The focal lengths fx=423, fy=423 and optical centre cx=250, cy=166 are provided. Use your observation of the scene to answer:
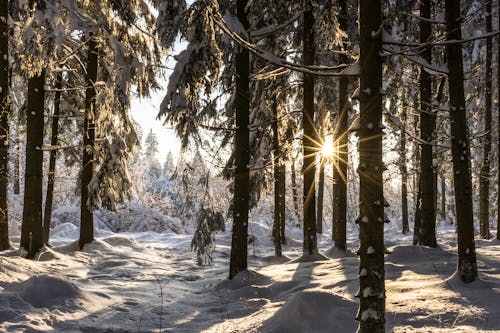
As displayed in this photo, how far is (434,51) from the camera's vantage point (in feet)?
44.0

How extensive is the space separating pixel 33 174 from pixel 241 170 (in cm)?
525

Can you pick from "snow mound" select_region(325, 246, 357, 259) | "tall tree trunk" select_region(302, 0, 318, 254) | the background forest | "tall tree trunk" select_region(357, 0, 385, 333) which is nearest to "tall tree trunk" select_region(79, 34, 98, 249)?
the background forest

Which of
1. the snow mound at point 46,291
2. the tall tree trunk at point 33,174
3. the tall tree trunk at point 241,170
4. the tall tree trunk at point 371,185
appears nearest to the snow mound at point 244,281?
the tall tree trunk at point 241,170

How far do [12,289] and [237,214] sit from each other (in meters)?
4.34

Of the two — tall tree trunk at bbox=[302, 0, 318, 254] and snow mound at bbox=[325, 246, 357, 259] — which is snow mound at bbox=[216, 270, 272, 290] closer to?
tall tree trunk at bbox=[302, 0, 318, 254]

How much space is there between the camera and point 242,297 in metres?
8.02

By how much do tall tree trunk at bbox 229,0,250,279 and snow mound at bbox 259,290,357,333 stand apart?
10.5ft

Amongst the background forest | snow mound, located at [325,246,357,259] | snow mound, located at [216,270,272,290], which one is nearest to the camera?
the background forest

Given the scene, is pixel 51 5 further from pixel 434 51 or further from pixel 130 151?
pixel 434 51

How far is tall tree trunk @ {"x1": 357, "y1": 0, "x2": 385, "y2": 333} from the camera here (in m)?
4.67

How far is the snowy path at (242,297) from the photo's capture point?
221 inches

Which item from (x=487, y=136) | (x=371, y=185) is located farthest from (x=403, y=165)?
(x=371, y=185)

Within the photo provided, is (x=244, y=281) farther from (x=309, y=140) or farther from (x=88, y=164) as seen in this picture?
(x=88, y=164)

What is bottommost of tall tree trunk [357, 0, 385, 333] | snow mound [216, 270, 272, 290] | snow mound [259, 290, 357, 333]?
snow mound [216, 270, 272, 290]
